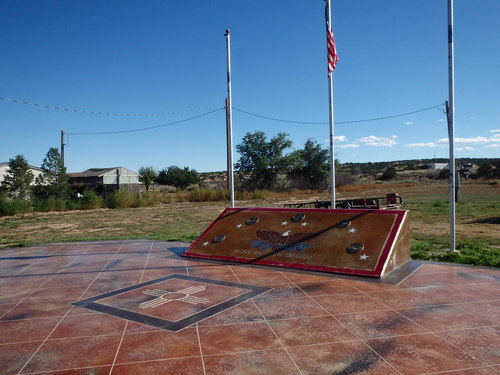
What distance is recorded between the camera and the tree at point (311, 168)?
3775cm

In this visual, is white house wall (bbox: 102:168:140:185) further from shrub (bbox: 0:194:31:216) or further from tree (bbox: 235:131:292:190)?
shrub (bbox: 0:194:31:216)

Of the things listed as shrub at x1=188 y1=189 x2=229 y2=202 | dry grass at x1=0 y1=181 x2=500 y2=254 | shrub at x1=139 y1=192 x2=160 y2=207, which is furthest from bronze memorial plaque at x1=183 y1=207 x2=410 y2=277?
shrub at x1=188 y1=189 x2=229 y2=202

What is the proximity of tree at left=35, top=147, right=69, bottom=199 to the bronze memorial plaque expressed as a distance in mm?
20303

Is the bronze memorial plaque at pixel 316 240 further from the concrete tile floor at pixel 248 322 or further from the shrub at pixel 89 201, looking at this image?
the shrub at pixel 89 201

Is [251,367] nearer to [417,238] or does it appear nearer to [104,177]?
[417,238]

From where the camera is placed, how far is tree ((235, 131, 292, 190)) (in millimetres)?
36469

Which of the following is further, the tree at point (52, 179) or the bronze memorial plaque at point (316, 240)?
the tree at point (52, 179)

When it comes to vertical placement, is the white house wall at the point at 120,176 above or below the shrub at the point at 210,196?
above

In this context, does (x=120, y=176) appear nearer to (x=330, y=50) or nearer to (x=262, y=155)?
(x=262, y=155)

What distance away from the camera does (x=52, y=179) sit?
2581cm

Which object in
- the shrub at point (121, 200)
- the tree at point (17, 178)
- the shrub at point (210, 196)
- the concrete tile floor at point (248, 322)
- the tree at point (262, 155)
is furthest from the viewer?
the tree at point (262, 155)

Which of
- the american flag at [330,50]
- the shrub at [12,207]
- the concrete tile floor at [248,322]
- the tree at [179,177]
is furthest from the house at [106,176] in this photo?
the concrete tile floor at [248,322]

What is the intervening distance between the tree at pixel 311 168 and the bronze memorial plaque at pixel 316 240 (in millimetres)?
28852

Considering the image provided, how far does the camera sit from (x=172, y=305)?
16.8 ft
